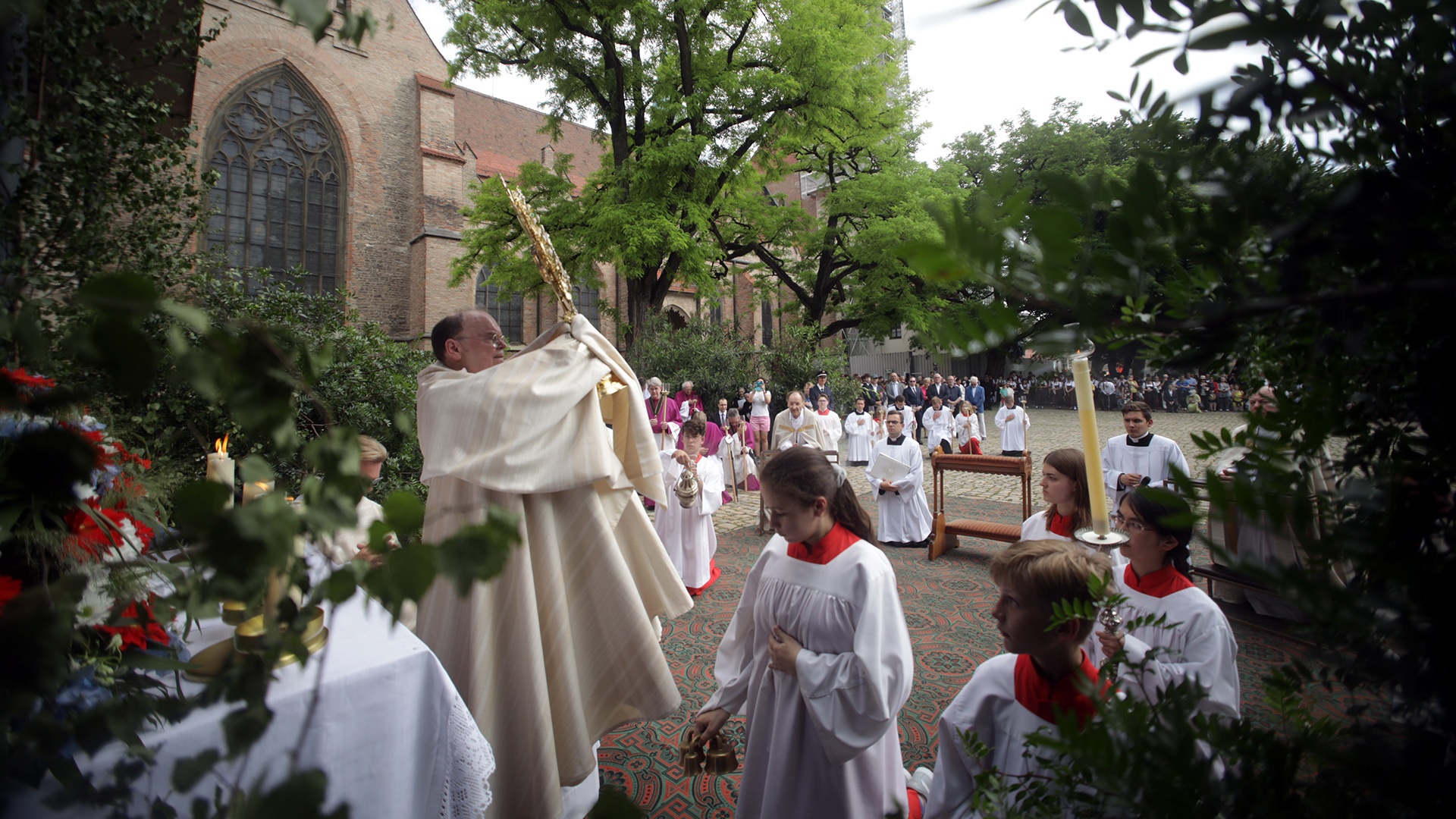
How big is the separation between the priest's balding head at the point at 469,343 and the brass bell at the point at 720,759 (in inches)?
70.3

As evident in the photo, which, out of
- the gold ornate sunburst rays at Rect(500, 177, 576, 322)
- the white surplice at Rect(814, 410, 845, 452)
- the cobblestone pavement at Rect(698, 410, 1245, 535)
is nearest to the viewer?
the gold ornate sunburst rays at Rect(500, 177, 576, 322)

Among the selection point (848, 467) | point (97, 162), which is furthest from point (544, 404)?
point (848, 467)

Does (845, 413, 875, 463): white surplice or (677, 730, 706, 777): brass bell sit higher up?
(845, 413, 875, 463): white surplice

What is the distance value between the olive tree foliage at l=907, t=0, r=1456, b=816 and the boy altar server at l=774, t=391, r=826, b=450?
9.30 meters

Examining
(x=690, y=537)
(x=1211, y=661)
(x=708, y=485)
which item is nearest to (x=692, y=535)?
(x=690, y=537)

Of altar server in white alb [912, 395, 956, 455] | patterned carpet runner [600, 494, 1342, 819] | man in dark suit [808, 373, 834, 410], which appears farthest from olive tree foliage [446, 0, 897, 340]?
patterned carpet runner [600, 494, 1342, 819]

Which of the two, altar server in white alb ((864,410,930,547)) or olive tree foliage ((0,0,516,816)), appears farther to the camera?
altar server in white alb ((864,410,930,547))

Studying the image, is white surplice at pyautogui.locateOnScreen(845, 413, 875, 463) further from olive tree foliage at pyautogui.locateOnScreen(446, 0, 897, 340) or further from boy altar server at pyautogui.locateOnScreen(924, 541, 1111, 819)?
boy altar server at pyautogui.locateOnScreen(924, 541, 1111, 819)

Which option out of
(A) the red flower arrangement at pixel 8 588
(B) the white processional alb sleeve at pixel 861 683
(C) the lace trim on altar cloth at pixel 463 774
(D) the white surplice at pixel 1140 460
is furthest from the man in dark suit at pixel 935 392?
(A) the red flower arrangement at pixel 8 588

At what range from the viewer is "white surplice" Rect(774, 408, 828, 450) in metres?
10.3

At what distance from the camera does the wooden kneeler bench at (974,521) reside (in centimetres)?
655

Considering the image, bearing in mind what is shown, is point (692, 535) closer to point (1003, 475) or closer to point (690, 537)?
point (690, 537)

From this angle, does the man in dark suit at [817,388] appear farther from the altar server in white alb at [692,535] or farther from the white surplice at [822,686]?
the white surplice at [822,686]

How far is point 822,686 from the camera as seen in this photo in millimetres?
2121
